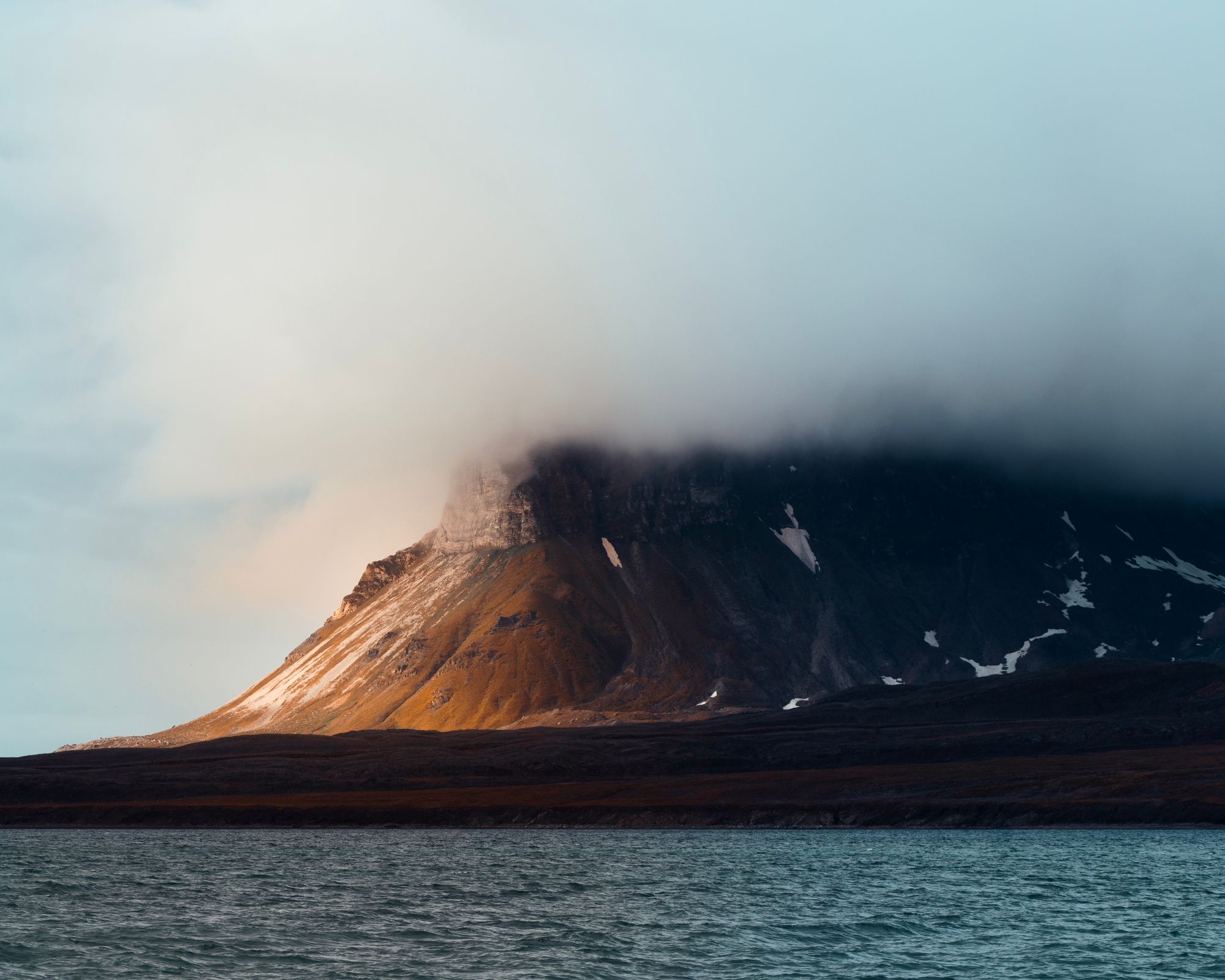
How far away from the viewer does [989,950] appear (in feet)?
199

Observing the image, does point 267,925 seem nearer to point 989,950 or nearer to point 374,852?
point 989,950

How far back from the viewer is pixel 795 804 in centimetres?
16775

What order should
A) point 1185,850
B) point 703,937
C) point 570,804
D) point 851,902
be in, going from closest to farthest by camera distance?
point 703,937 < point 851,902 < point 1185,850 < point 570,804

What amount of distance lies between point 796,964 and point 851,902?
24.7 m

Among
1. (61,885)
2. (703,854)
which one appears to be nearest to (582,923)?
(61,885)

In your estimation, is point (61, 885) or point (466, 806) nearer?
point (61, 885)

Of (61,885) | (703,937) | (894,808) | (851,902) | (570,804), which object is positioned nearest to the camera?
(703,937)

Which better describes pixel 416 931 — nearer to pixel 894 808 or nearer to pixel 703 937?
pixel 703 937

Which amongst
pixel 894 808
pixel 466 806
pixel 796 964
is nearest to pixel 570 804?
pixel 466 806

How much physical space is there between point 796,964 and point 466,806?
125955 millimetres

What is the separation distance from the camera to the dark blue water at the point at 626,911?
187 ft

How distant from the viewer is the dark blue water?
56969mm

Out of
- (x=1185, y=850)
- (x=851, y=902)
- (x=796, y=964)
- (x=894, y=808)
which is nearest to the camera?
(x=796, y=964)

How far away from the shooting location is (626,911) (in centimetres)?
7638
